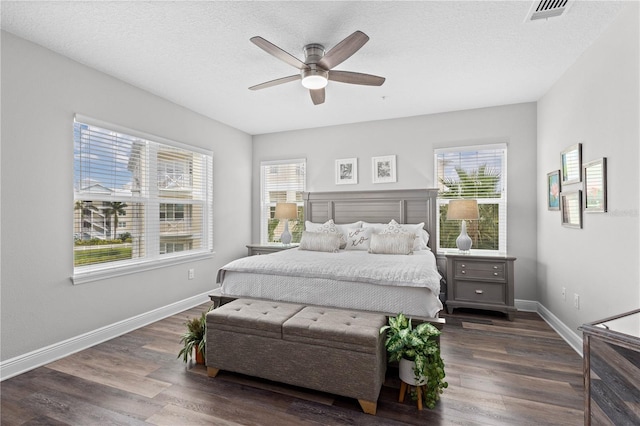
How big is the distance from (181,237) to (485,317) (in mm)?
3977

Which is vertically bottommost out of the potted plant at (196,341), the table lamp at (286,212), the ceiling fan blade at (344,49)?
the potted plant at (196,341)

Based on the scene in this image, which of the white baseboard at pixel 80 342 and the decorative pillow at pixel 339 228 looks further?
the decorative pillow at pixel 339 228

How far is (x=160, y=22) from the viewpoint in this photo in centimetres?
225

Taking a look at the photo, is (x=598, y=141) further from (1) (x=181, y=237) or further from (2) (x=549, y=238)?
(1) (x=181, y=237)

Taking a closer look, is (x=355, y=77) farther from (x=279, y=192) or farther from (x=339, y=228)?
(x=279, y=192)

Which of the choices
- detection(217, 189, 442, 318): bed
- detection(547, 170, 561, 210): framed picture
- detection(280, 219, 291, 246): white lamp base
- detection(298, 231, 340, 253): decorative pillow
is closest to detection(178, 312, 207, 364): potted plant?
detection(217, 189, 442, 318): bed

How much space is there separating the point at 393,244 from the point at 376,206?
1043 mm

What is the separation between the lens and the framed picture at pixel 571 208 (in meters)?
2.79

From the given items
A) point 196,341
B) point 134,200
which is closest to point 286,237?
point 134,200

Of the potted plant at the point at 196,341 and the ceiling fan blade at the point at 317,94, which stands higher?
the ceiling fan blade at the point at 317,94

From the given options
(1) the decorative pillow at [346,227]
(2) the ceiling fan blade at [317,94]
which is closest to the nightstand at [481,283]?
(1) the decorative pillow at [346,227]

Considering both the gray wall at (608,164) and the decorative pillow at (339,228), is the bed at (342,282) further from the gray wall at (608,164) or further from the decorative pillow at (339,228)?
the gray wall at (608,164)

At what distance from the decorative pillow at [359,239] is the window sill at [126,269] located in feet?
6.92

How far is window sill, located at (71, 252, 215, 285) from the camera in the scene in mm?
2887
